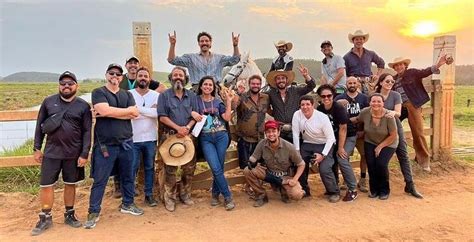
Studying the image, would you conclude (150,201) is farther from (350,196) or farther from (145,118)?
(350,196)

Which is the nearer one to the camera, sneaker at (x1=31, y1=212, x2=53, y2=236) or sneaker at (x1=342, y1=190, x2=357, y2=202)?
sneaker at (x1=31, y1=212, x2=53, y2=236)

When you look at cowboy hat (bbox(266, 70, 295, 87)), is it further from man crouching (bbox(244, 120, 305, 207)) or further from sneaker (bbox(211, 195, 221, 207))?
sneaker (bbox(211, 195, 221, 207))

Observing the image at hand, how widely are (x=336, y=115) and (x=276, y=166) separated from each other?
3.77 feet

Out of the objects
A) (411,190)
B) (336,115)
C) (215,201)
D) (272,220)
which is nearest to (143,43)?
(215,201)

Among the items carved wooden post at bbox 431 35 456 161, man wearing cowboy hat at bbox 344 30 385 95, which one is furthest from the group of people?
carved wooden post at bbox 431 35 456 161

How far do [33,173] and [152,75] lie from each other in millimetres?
2806

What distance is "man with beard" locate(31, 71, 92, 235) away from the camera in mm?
4512

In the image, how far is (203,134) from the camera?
5.36m

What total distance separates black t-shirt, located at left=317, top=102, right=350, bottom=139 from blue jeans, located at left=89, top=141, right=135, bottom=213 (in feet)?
9.07

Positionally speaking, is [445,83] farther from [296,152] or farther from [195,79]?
[195,79]

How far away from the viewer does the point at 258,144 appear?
5402mm

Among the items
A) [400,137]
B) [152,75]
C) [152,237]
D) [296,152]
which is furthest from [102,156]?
[400,137]

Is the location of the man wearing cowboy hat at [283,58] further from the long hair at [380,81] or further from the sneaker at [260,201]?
the sneaker at [260,201]

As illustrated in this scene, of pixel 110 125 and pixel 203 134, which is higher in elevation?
pixel 110 125
